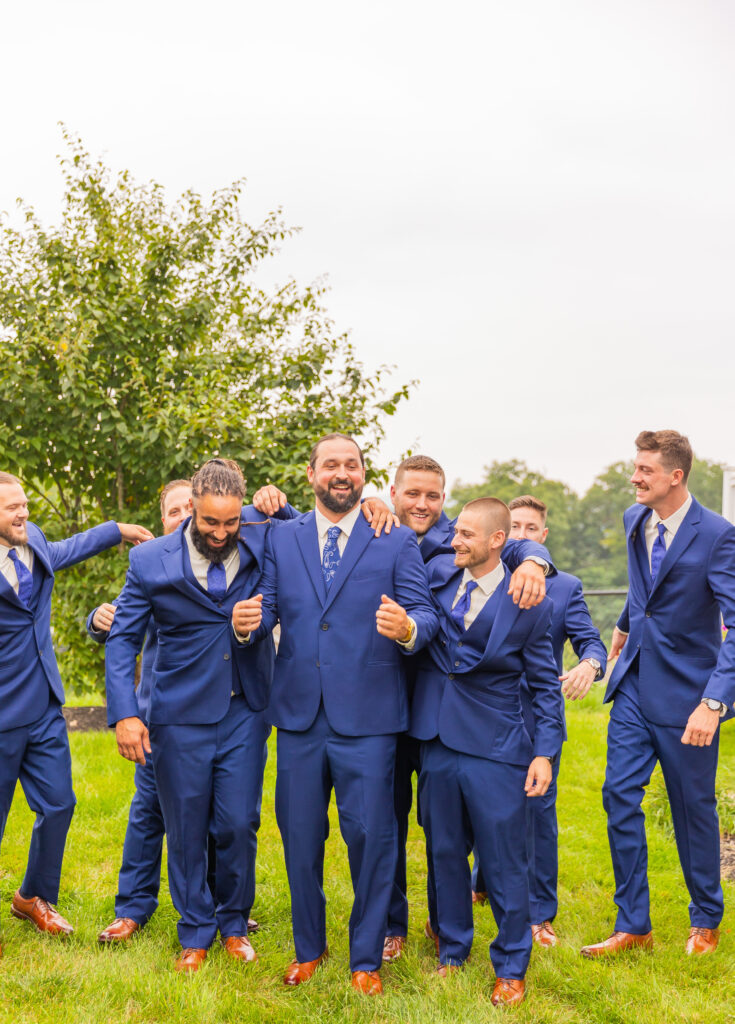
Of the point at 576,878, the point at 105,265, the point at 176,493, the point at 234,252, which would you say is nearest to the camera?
the point at 176,493

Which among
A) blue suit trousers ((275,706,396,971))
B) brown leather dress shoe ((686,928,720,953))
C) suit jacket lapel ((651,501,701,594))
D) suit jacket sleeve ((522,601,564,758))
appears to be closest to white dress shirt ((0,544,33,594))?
blue suit trousers ((275,706,396,971))

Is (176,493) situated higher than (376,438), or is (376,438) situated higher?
(376,438)

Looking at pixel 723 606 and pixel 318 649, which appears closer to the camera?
pixel 318 649

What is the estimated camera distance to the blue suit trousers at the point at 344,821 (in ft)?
14.5

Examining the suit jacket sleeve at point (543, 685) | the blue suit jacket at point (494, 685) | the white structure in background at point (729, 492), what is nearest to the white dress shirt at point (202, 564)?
the blue suit jacket at point (494, 685)

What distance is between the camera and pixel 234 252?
1006cm

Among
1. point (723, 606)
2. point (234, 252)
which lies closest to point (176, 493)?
point (723, 606)

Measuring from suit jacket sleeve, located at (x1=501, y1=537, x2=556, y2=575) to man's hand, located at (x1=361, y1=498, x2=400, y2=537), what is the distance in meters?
0.61

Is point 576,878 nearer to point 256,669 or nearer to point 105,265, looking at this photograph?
point 256,669

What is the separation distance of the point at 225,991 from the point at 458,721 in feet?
5.13

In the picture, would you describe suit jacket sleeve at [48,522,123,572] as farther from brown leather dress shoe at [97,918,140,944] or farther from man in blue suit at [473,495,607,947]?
man in blue suit at [473,495,607,947]

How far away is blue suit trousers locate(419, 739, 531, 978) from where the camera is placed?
4398 millimetres

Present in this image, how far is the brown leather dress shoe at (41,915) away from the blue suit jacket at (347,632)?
167cm

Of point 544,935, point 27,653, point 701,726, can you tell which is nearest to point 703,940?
point 544,935
